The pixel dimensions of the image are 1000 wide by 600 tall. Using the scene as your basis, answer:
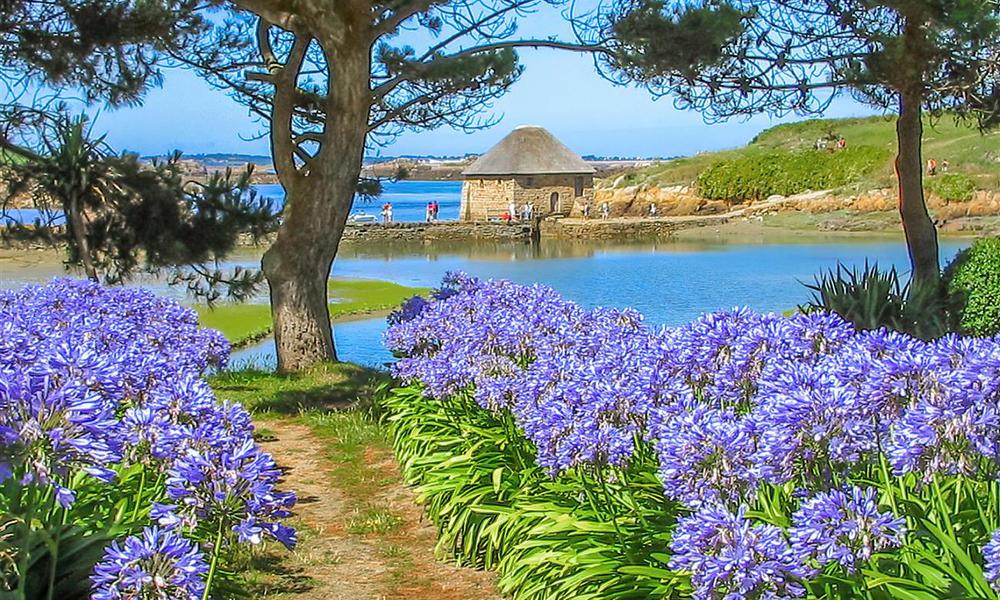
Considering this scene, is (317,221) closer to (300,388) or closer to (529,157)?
(300,388)

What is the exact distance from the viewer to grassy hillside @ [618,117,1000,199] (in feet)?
155

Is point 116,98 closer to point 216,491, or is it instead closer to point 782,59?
point 782,59

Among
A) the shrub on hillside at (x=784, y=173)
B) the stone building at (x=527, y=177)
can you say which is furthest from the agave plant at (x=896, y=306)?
the shrub on hillside at (x=784, y=173)

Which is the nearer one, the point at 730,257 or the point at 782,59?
the point at 782,59

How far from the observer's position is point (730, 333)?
4.22 meters

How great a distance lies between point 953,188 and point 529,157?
59.7ft

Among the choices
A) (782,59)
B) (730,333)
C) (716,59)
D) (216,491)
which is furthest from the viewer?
(782,59)

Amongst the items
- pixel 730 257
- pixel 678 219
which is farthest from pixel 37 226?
pixel 678 219

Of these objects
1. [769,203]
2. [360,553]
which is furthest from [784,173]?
[360,553]

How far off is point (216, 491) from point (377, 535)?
311 cm

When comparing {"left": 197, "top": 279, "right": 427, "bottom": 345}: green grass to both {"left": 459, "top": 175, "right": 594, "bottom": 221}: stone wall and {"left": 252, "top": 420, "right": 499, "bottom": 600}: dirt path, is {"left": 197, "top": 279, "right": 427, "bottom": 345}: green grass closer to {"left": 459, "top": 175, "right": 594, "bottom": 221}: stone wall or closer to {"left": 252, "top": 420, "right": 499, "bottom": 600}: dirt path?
{"left": 252, "top": 420, "right": 499, "bottom": 600}: dirt path

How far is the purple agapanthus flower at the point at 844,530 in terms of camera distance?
2.50m

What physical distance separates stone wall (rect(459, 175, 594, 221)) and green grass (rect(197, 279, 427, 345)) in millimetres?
25884

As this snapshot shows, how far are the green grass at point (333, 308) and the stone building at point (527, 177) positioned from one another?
85.2 ft
